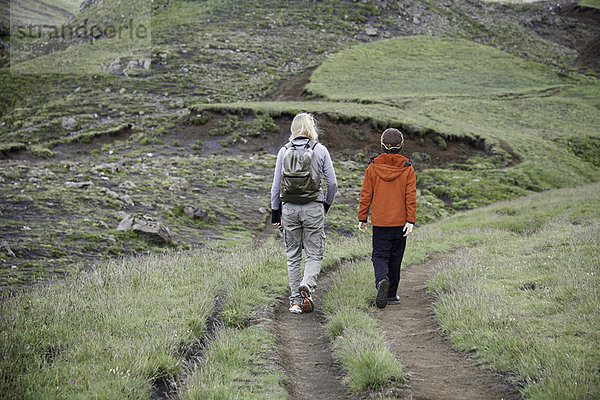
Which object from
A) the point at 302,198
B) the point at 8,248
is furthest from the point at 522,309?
the point at 8,248

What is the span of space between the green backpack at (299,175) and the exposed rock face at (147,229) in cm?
720

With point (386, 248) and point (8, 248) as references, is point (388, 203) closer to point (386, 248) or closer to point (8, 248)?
point (386, 248)

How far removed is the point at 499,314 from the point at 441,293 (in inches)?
52.7

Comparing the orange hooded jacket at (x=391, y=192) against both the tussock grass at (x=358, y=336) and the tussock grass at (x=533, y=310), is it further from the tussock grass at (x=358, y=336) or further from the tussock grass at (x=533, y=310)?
the tussock grass at (x=533, y=310)

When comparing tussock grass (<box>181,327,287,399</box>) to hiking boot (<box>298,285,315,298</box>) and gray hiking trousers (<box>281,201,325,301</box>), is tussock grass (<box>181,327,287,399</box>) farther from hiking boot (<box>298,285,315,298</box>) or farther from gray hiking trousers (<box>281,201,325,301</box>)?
gray hiking trousers (<box>281,201,325,301</box>)

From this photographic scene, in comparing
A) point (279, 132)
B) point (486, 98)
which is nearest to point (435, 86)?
point (486, 98)

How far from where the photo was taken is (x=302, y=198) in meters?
6.45

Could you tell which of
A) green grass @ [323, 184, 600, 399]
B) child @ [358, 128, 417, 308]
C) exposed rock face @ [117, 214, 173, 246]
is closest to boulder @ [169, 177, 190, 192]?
exposed rock face @ [117, 214, 173, 246]

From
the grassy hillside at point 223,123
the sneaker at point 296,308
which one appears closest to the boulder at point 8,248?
the grassy hillside at point 223,123

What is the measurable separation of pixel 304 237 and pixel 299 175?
113cm

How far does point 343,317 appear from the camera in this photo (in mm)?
5922

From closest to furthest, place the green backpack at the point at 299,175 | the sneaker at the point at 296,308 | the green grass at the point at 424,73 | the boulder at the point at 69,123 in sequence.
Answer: the green backpack at the point at 299,175 → the sneaker at the point at 296,308 → the boulder at the point at 69,123 → the green grass at the point at 424,73

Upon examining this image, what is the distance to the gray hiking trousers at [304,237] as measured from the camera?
6688mm

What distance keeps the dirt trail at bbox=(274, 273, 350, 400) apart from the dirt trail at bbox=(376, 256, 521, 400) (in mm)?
763
